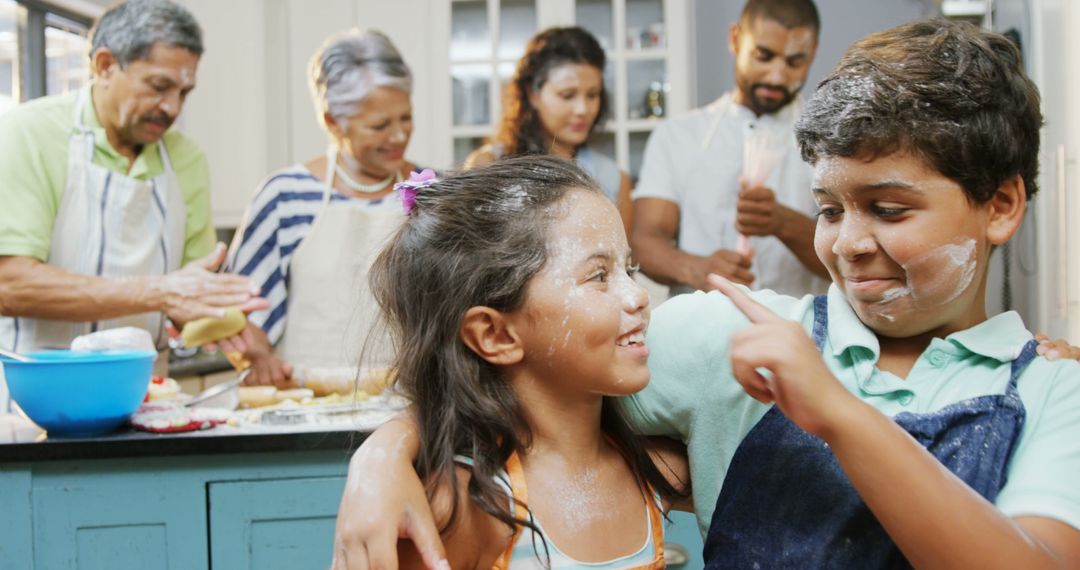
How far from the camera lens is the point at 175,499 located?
1.60 m

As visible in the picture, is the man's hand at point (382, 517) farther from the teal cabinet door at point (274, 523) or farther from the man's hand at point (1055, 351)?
the teal cabinet door at point (274, 523)

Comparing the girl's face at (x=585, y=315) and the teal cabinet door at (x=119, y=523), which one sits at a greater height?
the girl's face at (x=585, y=315)

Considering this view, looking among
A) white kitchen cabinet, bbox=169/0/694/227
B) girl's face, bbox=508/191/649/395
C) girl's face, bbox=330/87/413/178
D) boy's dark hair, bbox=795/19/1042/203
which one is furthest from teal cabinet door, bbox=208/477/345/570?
white kitchen cabinet, bbox=169/0/694/227

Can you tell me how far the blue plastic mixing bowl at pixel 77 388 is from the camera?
1537 millimetres

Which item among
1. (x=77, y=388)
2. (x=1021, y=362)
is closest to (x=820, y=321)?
(x=1021, y=362)

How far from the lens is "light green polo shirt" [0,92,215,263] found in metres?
2.06

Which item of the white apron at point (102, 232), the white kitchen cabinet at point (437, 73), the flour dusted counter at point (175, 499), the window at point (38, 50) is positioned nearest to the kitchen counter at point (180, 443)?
the flour dusted counter at point (175, 499)

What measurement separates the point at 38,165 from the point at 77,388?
79 cm

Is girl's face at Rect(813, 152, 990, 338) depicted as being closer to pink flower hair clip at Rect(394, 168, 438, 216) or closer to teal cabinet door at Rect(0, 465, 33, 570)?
pink flower hair clip at Rect(394, 168, 438, 216)

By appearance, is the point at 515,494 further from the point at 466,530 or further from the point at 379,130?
the point at 379,130

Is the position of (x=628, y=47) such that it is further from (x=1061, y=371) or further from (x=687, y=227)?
(x=1061, y=371)

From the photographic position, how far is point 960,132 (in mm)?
870

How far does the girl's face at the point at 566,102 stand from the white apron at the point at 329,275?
411 mm

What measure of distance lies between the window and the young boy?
2.46 m
